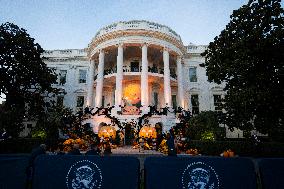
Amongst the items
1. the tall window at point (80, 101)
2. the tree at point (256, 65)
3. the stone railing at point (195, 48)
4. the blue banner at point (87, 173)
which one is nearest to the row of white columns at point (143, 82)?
the tall window at point (80, 101)

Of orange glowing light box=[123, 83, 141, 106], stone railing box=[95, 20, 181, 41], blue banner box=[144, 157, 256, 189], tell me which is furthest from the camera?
orange glowing light box=[123, 83, 141, 106]

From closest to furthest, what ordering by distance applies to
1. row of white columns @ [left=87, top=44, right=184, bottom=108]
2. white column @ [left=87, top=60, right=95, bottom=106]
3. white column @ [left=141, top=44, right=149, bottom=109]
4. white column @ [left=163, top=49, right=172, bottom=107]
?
white column @ [left=141, top=44, right=149, bottom=109] < row of white columns @ [left=87, top=44, right=184, bottom=108] < white column @ [left=163, top=49, right=172, bottom=107] < white column @ [left=87, top=60, right=95, bottom=106]

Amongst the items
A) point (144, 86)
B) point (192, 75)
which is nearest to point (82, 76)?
point (144, 86)

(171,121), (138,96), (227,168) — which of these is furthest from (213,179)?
(138,96)

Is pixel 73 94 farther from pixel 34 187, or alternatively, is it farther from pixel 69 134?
pixel 34 187

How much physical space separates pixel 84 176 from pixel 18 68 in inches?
911

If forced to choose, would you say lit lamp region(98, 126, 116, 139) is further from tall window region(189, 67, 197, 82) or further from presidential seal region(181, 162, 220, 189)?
tall window region(189, 67, 197, 82)

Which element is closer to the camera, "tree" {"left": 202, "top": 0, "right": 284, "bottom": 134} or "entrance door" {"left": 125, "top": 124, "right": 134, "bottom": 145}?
"tree" {"left": 202, "top": 0, "right": 284, "bottom": 134}

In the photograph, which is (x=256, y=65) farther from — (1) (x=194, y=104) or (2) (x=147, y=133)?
(1) (x=194, y=104)

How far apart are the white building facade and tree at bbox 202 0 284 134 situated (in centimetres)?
1020

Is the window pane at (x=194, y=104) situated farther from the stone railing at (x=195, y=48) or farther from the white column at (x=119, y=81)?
the white column at (x=119, y=81)

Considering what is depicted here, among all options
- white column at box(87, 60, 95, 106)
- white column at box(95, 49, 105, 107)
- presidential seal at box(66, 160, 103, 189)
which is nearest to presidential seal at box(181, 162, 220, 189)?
presidential seal at box(66, 160, 103, 189)

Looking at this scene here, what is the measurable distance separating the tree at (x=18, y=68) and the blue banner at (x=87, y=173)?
20.3m

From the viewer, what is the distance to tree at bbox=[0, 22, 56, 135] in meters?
23.8
